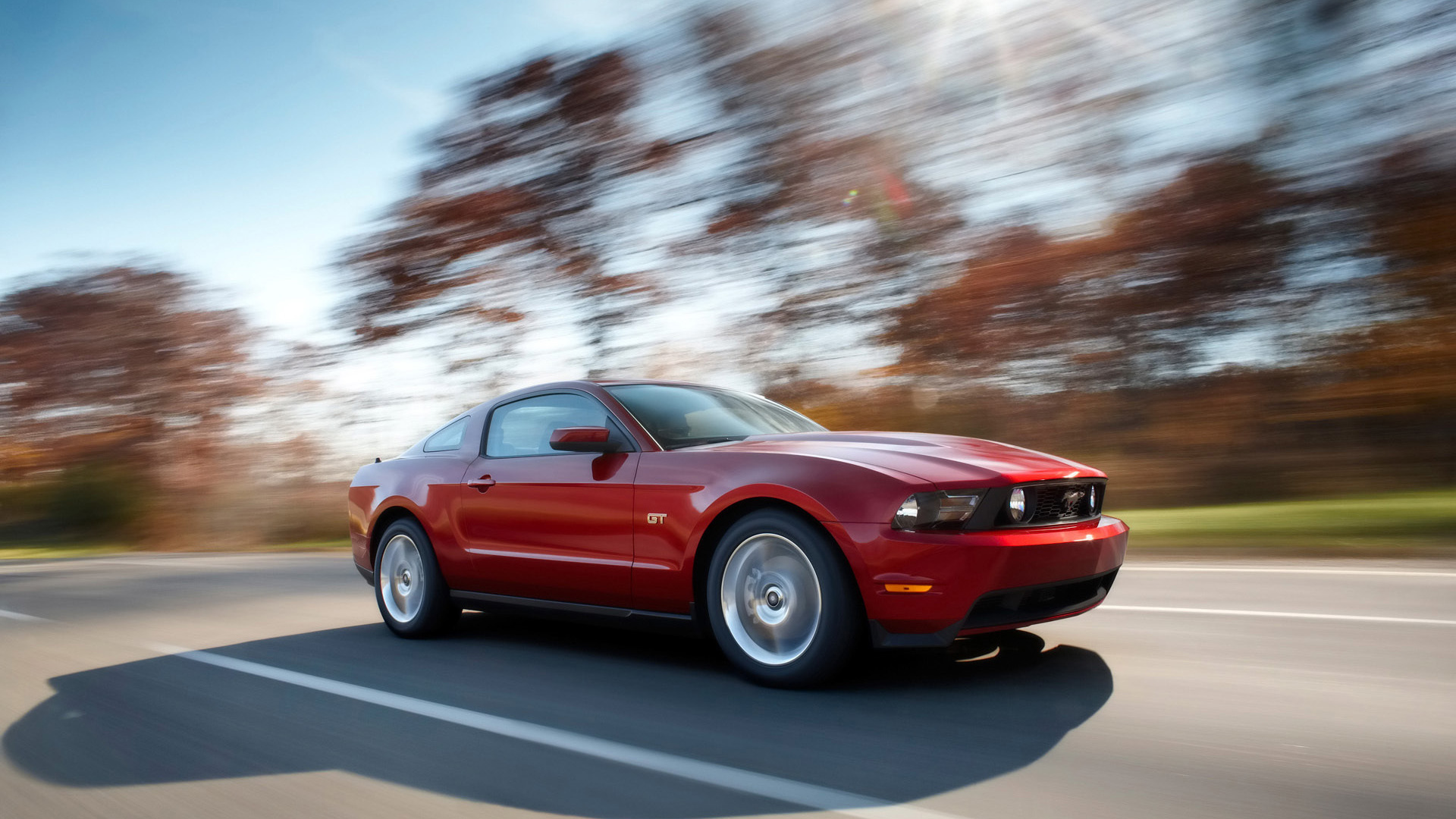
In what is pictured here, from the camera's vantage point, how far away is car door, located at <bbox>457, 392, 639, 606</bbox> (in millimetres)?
4844

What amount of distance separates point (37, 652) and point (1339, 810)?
6677 millimetres

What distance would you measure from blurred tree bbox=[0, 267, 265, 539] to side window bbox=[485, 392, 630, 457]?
2371cm

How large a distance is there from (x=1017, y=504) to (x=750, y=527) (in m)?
1.04

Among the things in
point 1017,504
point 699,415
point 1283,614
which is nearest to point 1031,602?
point 1017,504

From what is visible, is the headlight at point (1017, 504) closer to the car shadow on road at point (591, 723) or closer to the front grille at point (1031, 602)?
the front grille at point (1031, 602)

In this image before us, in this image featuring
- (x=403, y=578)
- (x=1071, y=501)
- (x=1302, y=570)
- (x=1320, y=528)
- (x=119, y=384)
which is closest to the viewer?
(x=1071, y=501)

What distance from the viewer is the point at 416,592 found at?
239 inches

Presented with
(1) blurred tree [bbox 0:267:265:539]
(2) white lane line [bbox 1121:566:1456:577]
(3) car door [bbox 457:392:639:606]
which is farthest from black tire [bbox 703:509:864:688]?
Answer: (1) blurred tree [bbox 0:267:265:539]

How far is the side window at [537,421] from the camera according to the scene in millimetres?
5301

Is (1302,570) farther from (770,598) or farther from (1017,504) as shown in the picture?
(770,598)

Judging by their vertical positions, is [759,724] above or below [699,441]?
below

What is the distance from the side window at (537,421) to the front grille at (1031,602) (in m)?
2.00

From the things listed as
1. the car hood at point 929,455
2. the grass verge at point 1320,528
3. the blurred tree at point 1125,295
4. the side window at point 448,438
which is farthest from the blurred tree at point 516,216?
the car hood at point 929,455

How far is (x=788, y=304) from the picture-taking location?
15422mm
